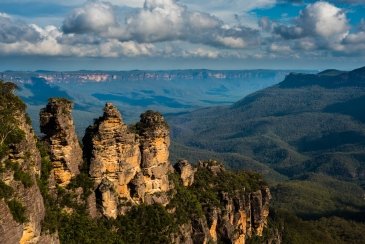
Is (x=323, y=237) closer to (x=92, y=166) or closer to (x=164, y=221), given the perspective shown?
(x=164, y=221)

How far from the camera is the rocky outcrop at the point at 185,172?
72875mm

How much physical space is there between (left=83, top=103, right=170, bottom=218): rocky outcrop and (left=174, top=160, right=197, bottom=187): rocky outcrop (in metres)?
7.69

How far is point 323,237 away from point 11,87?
9266cm

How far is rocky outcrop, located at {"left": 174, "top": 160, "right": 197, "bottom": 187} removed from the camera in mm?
72875

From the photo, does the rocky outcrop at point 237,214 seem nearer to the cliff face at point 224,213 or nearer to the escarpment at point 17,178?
the cliff face at point 224,213

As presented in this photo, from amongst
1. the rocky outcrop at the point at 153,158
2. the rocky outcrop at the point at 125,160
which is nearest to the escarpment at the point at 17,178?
the rocky outcrop at the point at 125,160

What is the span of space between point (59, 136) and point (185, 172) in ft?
91.6

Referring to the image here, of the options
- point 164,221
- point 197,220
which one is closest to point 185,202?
point 197,220

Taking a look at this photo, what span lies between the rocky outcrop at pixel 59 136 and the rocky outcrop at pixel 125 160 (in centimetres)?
399

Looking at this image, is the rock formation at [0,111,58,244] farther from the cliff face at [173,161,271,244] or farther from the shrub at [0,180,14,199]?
the cliff face at [173,161,271,244]

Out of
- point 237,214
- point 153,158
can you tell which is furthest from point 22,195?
point 237,214

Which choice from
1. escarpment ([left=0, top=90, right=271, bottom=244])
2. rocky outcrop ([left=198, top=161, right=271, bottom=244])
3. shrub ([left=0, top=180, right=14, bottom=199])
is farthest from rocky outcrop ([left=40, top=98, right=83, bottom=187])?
rocky outcrop ([left=198, top=161, right=271, bottom=244])

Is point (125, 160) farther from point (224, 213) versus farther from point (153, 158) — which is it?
point (224, 213)

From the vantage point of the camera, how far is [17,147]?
3812 cm
